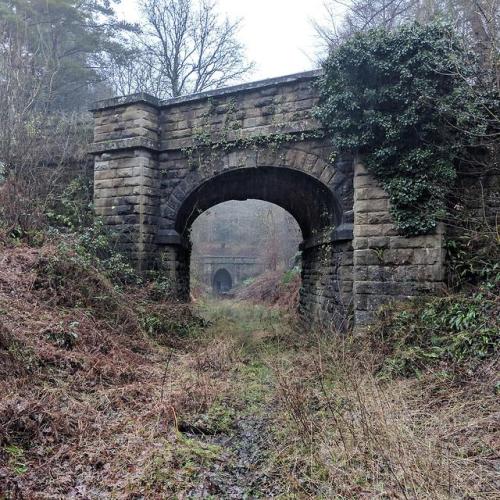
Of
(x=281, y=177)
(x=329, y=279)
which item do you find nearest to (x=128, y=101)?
(x=281, y=177)

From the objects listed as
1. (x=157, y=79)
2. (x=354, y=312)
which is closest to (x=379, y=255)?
(x=354, y=312)

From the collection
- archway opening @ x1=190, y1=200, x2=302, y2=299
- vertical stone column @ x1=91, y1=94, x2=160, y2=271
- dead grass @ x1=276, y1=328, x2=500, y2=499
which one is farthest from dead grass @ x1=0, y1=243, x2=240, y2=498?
archway opening @ x1=190, y1=200, x2=302, y2=299

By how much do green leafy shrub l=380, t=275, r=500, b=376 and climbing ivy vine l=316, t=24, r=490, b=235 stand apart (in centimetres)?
123

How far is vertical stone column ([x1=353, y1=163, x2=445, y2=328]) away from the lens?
6730 millimetres

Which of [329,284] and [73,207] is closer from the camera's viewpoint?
[329,284]

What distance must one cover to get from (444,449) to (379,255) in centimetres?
409

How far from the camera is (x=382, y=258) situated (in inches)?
277

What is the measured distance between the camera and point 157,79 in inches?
778

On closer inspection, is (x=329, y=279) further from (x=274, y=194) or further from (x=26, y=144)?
(x=26, y=144)

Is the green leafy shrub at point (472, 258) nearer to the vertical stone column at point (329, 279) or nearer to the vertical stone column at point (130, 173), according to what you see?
the vertical stone column at point (329, 279)

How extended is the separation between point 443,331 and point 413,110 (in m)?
3.34

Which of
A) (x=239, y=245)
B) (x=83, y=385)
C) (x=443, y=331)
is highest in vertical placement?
(x=239, y=245)

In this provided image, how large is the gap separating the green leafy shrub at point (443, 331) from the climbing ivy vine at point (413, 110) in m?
1.23

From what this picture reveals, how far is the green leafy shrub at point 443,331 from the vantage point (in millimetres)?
5266
